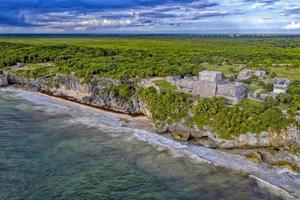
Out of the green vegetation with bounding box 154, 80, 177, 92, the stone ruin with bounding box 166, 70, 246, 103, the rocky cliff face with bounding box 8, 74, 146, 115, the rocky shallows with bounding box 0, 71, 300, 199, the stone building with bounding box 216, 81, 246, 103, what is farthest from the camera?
the rocky cliff face with bounding box 8, 74, 146, 115

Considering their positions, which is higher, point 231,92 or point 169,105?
point 231,92

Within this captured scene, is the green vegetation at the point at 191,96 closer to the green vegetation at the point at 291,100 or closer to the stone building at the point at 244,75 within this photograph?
the green vegetation at the point at 291,100

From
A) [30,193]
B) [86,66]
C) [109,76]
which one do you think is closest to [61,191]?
[30,193]

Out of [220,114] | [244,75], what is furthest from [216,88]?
[244,75]

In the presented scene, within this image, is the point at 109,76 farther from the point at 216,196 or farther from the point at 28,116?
the point at 216,196

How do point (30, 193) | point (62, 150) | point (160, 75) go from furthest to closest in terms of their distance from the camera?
point (160, 75) → point (62, 150) → point (30, 193)

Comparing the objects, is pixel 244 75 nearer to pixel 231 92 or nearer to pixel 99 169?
pixel 231 92

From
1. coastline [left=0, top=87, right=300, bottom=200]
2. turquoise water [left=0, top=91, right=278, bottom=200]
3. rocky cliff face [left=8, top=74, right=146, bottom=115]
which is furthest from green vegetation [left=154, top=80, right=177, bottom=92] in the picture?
coastline [left=0, top=87, right=300, bottom=200]

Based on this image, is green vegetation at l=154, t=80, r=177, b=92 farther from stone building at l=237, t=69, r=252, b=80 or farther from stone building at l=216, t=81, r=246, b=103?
stone building at l=237, t=69, r=252, b=80
